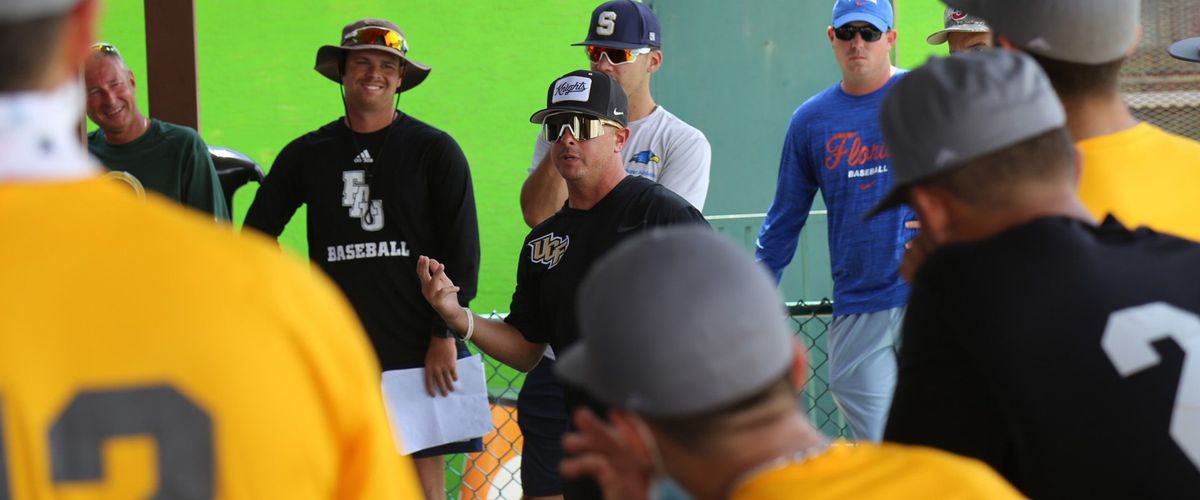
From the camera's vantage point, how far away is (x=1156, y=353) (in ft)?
5.71

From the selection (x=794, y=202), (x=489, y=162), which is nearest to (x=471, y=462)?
(x=794, y=202)

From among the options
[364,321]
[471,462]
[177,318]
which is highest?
[177,318]

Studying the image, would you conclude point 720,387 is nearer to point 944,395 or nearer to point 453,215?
point 944,395

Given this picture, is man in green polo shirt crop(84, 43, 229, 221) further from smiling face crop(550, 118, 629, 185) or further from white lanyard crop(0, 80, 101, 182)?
white lanyard crop(0, 80, 101, 182)

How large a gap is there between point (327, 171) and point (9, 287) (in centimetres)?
368

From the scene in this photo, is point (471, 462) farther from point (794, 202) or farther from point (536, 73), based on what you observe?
point (536, 73)

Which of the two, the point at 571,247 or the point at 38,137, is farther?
the point at 571,247

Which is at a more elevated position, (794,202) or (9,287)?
(9,287)

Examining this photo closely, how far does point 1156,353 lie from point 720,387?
68cm

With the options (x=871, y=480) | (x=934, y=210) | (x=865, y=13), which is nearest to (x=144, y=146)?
(x=865, y=13)

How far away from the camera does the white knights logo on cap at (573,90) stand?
4184 mm

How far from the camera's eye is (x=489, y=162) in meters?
9.84

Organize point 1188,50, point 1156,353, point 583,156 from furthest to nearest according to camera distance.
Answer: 1. point 1188,50
2. point 583,156
3. point 1156,353

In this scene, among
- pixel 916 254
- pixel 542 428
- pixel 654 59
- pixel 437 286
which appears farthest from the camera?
pixel 654 59
